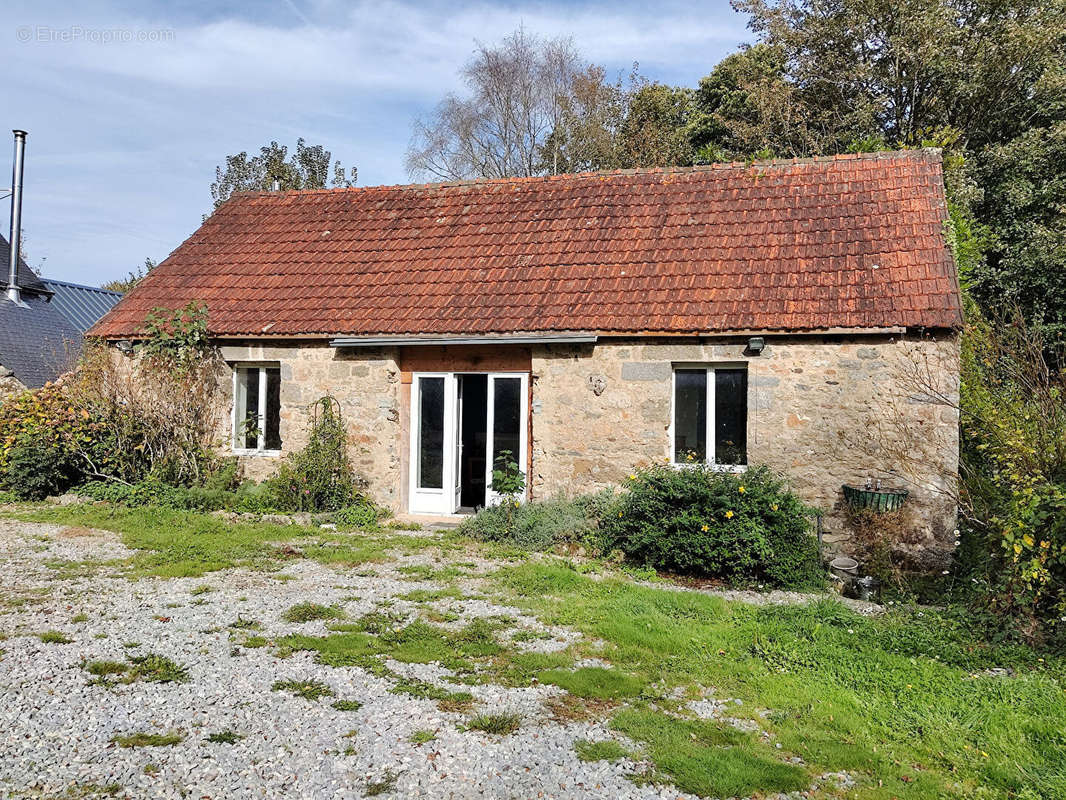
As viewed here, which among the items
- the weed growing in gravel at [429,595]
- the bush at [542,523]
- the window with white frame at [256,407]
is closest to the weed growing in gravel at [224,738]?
the weed growing in gravel at [429,595]

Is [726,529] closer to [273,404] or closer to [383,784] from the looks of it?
[383,784]

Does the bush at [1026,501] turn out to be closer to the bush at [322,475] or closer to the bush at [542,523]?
the bush at [542,523]

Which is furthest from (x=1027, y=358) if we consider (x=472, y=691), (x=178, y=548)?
(x=178, y=548)

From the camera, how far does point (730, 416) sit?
10219 millimetres

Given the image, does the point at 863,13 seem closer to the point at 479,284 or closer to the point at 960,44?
the point at 960,44

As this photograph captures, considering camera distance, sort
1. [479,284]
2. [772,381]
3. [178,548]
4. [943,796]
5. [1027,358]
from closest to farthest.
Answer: [943,796], [1027,358], [178,548], [772,381], [479,284]

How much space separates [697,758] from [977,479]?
18.7ft

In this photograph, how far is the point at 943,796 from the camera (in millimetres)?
3777

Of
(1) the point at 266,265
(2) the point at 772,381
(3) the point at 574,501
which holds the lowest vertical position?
(3) the point at 574,501

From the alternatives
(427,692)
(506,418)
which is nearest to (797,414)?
(506,418)

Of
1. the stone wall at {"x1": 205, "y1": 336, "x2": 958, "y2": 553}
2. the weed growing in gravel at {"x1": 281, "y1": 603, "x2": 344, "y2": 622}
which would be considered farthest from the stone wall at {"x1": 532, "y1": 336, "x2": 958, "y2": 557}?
the weed growing in gravel at {"x1": 281, "y1": 603, "x2": 344, "y2": 622}

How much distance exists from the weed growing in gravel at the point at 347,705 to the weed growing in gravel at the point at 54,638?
2503 mm

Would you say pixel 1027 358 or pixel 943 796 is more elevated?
pixel 1027 358

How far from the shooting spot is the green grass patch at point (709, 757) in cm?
386
